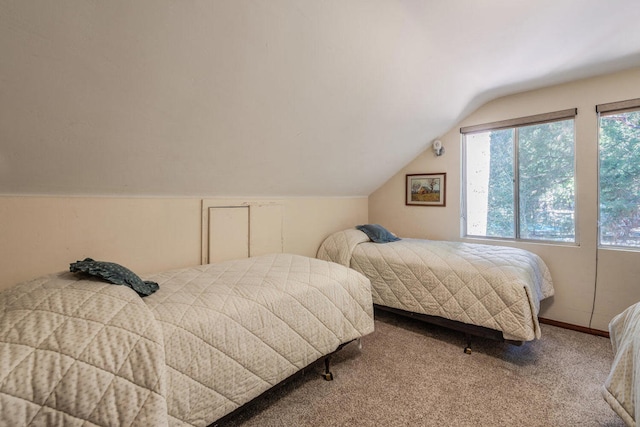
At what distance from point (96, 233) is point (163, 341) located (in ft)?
3.67

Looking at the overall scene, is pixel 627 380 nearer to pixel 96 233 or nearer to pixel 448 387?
pixel 448 387

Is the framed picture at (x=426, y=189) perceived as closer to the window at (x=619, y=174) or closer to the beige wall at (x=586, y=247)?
the beige wall at (x=586, y=247)

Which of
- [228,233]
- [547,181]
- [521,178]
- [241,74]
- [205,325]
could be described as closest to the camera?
[205,325]

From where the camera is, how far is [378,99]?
2.30 m

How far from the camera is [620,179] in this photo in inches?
98.8

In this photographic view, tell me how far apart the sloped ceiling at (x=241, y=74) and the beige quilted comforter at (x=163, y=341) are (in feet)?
2.18

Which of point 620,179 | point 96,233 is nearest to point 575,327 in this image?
point 620,179

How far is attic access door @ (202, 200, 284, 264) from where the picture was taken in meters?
2.30

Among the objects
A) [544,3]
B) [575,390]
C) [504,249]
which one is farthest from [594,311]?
[544,3]

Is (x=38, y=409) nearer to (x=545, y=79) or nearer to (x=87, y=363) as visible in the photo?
(x=87, y=363)

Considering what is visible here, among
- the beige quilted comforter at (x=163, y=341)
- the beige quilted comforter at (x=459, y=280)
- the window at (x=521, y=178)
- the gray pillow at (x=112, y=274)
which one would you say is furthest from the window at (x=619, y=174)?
the gray pillow at (x=112, y=274)

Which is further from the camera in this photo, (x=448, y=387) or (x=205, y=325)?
(x=448, y=387)

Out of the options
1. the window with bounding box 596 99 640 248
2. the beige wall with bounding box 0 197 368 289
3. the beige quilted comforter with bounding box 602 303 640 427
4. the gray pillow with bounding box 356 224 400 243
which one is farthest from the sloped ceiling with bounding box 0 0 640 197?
the beige quilted comforter with bounding box 602 303 640 427

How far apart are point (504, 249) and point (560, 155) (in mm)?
1131
